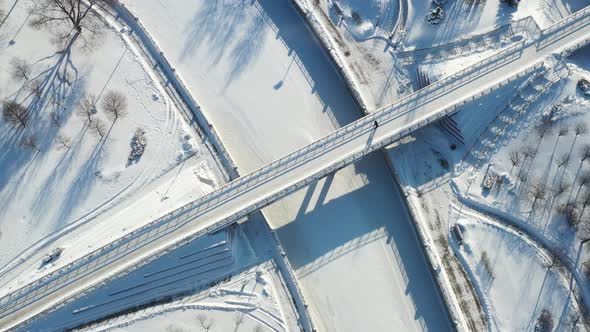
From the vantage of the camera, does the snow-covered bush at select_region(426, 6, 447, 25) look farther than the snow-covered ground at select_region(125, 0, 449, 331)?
Yes

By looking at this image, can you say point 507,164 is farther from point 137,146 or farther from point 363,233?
point 137,146

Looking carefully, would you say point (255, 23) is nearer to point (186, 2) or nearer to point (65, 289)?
point (186, 2)

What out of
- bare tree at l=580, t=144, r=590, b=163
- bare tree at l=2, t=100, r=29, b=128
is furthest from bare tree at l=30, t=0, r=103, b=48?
bare tree at l=580, t=144, r=590, b=163

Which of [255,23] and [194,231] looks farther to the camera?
[255,23]

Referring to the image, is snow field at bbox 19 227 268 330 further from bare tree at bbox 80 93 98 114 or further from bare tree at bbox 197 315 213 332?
bare tree at bbox 80 93 98 114

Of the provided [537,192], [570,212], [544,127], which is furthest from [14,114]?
[570,212]

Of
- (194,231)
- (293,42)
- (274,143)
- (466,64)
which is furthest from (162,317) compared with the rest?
(466,64)

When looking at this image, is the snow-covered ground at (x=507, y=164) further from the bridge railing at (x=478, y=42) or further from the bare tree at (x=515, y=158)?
the bridge railing at (x=478, y=42)
